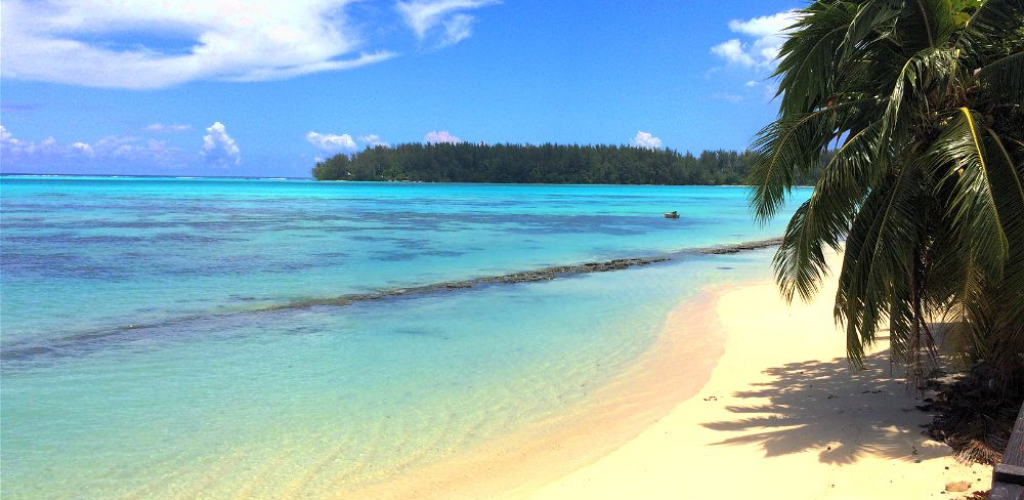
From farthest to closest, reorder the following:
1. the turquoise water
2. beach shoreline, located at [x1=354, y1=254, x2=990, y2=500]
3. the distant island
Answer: the distant island → the turquoise water → beach shoreline, located at [x1=354, y1=254, x2=990, y2=500]

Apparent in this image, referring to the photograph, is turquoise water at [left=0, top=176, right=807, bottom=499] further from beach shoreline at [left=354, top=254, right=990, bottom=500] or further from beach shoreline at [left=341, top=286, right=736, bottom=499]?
beach shoreline at [left=354, top=254, right=990, bottom=500]

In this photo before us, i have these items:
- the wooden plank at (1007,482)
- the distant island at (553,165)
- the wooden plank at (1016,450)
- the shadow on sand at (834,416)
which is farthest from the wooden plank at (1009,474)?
the distant island at (553,165)

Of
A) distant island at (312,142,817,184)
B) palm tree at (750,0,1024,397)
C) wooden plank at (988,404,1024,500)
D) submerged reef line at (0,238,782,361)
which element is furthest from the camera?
distant island at (312,142,817,184)

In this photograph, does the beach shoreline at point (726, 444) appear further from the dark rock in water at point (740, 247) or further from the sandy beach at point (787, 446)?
the dark rock in water at point (740, 247)

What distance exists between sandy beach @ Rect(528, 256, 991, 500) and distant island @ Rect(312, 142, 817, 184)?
168 m

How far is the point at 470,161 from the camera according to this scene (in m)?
185

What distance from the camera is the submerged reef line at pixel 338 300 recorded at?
1050 centimetres


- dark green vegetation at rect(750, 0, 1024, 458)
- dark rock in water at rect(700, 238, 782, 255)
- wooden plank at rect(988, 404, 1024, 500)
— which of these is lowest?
dark rock in water at rect(700, 238, 782, 255)

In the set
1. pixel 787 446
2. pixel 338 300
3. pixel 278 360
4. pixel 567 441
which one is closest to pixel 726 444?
pixel 787 446

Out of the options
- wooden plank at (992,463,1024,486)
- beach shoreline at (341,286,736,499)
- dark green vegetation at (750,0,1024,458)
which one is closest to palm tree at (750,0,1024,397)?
dark green vegetation at (750,0,1024,458)

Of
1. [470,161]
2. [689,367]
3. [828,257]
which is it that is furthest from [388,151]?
[689,367]

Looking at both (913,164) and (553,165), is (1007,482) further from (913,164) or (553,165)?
(553,165)

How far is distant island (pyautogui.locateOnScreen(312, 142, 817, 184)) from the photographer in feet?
576

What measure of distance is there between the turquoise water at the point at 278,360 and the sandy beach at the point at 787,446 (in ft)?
4.82
